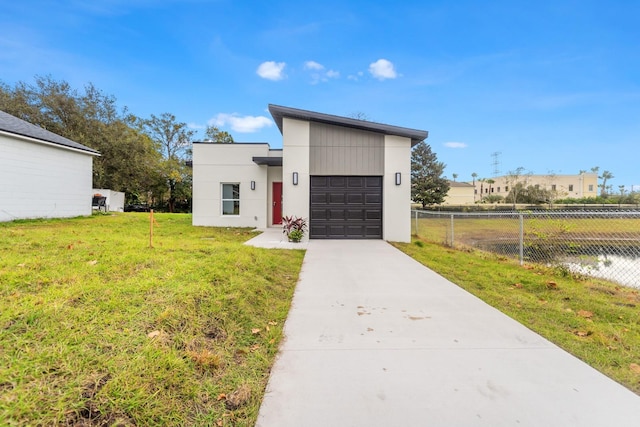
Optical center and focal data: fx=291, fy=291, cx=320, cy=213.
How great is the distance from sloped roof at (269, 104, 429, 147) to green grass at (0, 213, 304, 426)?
610cm

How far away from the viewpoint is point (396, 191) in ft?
31.3

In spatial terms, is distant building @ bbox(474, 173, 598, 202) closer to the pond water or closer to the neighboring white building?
the pond water

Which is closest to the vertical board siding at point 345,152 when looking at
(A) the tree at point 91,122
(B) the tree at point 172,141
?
(A) the tree at point 91,122

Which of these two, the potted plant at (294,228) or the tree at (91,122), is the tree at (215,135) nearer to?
the tree at (91,122)

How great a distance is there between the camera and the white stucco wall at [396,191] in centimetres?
952

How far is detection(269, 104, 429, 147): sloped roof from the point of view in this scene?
898 centimetres

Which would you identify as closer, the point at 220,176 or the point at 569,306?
the point at 569,306

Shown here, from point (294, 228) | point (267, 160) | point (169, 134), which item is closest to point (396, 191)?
point (294, 228)

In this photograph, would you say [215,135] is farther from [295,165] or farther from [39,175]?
[295,165]

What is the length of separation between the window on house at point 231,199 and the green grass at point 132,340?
8.67 m

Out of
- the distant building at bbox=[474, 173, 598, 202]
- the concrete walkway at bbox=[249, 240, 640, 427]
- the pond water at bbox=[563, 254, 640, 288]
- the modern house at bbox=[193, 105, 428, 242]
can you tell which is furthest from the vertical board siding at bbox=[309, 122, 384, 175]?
the distant building at bbox=[474, 173, 598, 202]

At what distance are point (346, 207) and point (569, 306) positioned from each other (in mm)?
6493

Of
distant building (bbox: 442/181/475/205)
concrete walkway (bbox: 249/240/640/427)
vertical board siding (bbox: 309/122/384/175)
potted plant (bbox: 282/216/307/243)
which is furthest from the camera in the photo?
distant building (bbox: 442/181/475/205)

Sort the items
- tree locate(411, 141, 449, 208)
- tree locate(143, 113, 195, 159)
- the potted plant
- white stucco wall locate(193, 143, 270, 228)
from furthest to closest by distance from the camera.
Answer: tree locate(411, 141, 449, 208), tree locate(143, 113, 195, 159), white stucco wall locate(193, 143, 270, 228), the potted plant
